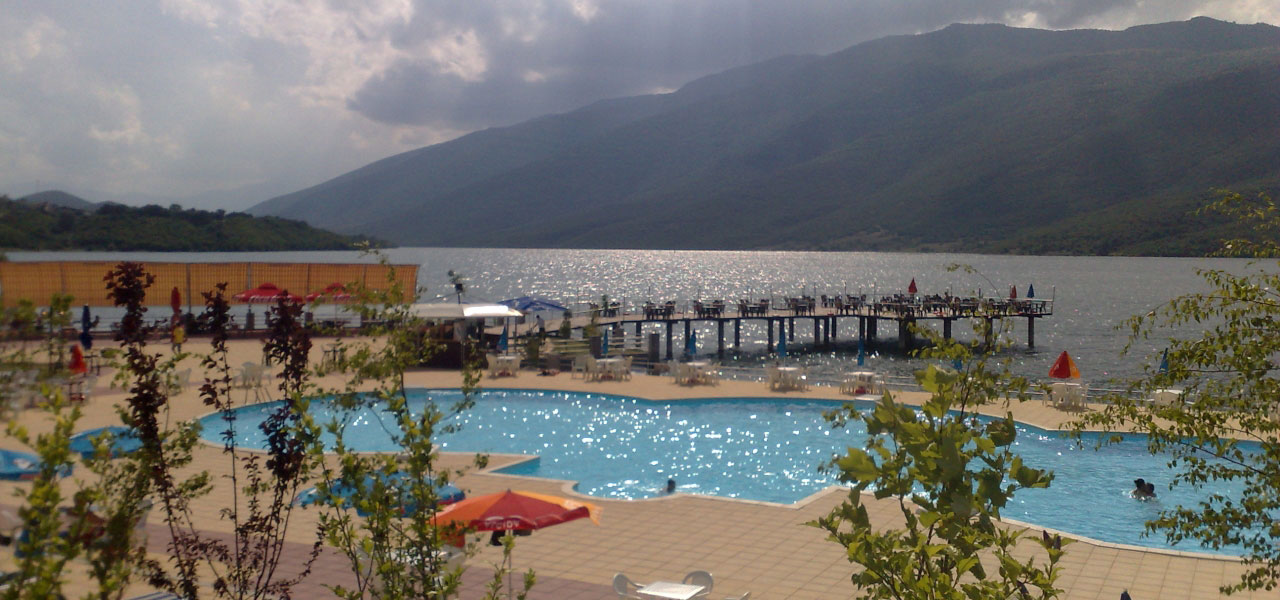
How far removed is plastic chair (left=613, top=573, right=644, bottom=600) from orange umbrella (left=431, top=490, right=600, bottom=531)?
0.71 meters

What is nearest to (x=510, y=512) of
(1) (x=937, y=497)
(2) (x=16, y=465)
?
(2) (x=16, y=465)

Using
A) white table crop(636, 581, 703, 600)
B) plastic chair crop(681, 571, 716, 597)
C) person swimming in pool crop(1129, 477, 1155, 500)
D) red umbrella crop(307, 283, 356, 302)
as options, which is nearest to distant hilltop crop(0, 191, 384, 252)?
red umbrella crop(307, 283, 356, 302)

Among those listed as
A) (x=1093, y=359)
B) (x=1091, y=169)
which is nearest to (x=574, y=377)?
(x=1093, y=359)

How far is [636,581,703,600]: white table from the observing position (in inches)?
312

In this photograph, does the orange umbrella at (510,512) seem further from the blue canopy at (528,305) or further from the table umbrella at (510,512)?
the blue canopy at (528,305)

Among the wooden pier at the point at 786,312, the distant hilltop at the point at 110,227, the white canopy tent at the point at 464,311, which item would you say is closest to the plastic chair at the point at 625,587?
the distant hilltop at the point at 110,227

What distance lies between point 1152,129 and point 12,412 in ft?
708

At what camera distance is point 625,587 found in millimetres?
8008

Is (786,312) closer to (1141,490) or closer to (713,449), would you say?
(713,449)

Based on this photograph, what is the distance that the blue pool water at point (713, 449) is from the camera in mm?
14538

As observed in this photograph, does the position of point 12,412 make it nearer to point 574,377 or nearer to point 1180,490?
point 1180,490

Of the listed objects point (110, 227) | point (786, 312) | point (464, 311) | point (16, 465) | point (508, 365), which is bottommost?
point (508, 365)

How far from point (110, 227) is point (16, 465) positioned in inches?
161

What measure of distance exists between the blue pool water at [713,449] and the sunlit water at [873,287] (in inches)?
98.1
